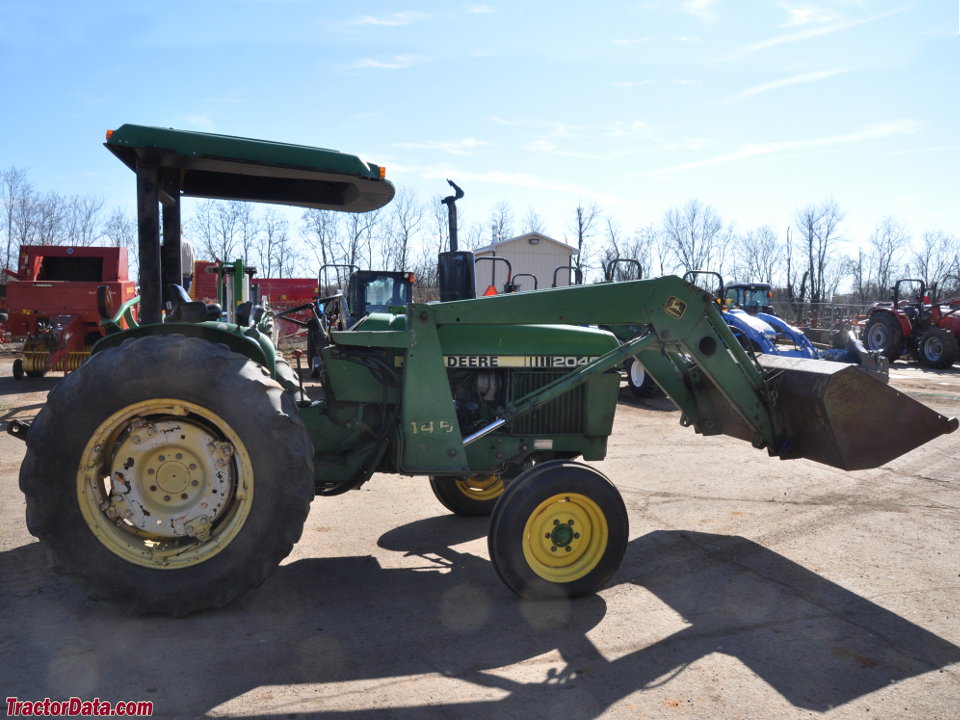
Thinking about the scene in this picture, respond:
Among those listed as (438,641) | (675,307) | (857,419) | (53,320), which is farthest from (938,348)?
(53,320)

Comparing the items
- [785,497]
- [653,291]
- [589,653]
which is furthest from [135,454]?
[785,497]

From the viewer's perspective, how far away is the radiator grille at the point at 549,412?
179 inches

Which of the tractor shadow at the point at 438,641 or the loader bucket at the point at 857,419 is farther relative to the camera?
the loader bucket at the point at 857,419

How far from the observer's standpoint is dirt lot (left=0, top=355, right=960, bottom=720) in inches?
113

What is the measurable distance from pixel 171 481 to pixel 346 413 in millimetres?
1065

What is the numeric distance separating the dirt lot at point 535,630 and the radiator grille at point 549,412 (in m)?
0.84

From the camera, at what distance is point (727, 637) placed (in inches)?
136

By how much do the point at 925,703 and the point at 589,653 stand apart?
1288 mm

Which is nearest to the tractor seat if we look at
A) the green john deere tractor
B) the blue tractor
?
the green john deere tractor

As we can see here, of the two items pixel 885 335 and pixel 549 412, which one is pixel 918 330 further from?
pixel 549 412

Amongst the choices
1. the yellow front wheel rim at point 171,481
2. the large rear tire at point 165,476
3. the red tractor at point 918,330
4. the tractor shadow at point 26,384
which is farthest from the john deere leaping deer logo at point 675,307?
the red tractor at point 918,330

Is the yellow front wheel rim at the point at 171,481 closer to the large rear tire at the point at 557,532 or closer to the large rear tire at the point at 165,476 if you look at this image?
the large rear tire at the point at 165,476

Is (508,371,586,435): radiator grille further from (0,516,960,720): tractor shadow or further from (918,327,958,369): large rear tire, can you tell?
(918,327,958,369): large rear tire

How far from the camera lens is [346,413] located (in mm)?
4344
